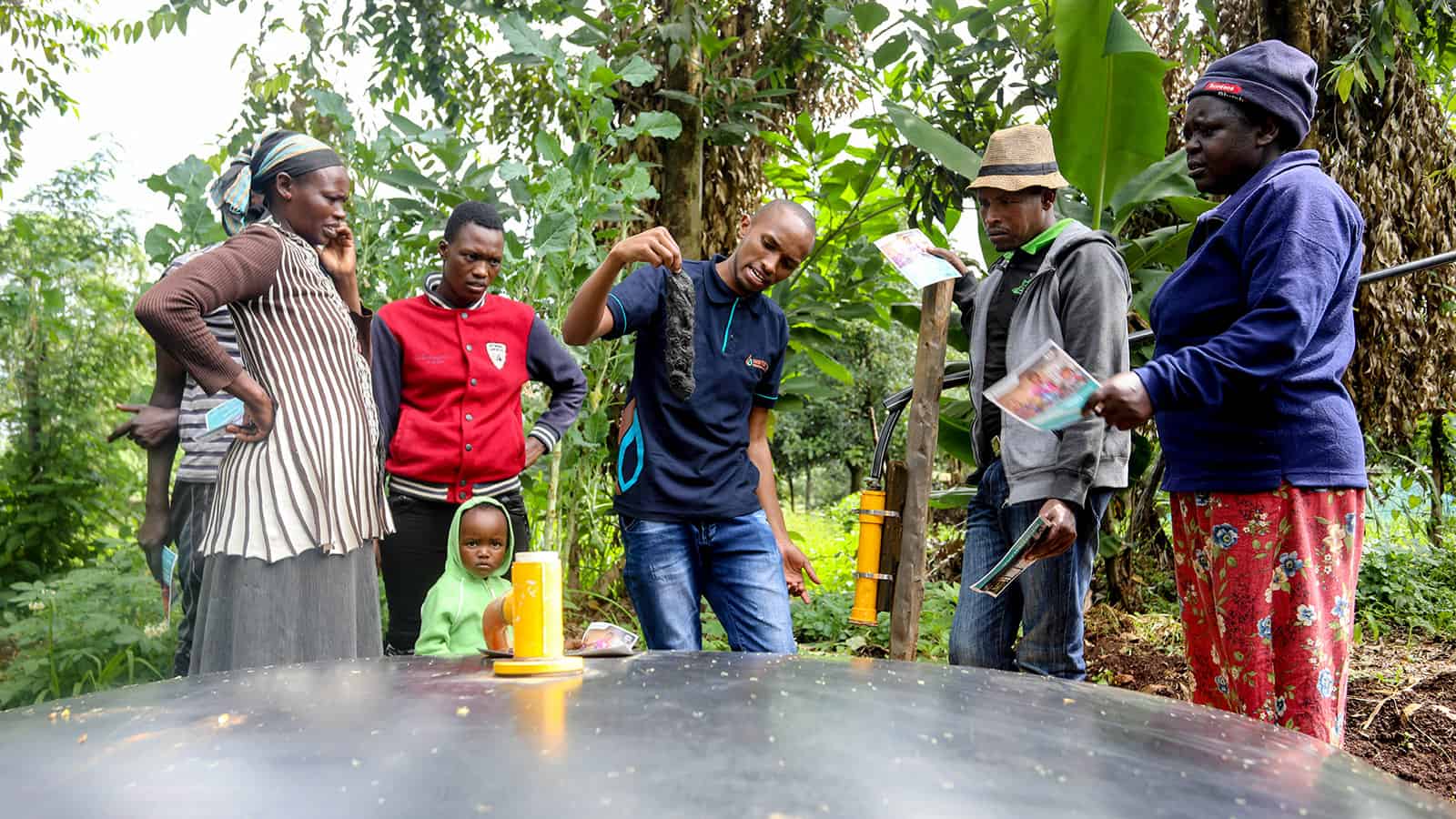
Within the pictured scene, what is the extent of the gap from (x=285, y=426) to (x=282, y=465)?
0.27ft

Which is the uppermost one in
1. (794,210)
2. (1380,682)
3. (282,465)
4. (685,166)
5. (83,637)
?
(685,166)

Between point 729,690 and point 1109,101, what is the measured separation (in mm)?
3279

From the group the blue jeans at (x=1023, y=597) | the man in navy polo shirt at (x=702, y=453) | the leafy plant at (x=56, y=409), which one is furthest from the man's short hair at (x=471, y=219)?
the leafy plant at (x=56, y=409)

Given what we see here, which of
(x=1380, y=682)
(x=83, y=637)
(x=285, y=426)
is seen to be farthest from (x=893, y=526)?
(x=83, y=637)

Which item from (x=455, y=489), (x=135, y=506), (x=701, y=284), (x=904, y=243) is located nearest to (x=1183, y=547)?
(x=904, y=243)

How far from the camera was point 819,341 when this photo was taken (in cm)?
525

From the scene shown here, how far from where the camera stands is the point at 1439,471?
7047 millimetres

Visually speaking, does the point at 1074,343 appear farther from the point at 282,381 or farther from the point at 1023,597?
the point at 282,381

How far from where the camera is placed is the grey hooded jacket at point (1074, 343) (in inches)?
93.3

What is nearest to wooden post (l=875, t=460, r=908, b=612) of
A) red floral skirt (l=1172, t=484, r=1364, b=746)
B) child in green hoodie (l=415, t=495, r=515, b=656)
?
child in green hoodie (l=415, t=495, r=515, b=656)

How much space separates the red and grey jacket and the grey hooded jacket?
4.13 ft

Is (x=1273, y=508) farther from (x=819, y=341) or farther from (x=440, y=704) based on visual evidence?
(x=819, y=341)

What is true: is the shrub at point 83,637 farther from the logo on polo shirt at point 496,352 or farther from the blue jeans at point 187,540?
the logo on polo shirt at point 496,352

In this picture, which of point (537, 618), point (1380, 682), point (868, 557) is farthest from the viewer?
point (1380, 682)
